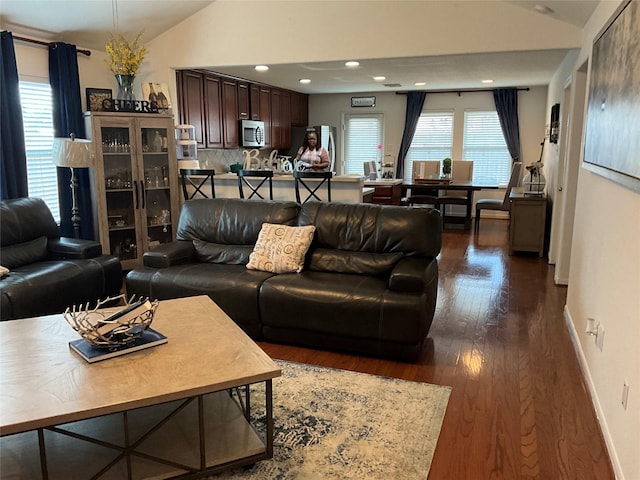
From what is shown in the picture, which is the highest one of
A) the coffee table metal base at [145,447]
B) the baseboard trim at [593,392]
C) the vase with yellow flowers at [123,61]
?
the vase with yellow flowers at [123,61]

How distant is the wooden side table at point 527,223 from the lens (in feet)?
19.9

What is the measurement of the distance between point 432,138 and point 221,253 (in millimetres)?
6570

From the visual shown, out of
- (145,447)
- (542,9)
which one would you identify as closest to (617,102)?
(542,9)

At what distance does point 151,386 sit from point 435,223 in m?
2.42

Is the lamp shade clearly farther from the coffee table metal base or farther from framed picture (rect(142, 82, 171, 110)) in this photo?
the coffee table metal base

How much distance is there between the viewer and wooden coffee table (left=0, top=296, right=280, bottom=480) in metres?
1.77

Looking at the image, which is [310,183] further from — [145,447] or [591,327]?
[145,447]

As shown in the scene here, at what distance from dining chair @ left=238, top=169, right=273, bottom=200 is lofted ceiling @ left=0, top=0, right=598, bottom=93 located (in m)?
1.32

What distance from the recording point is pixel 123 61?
5160mm

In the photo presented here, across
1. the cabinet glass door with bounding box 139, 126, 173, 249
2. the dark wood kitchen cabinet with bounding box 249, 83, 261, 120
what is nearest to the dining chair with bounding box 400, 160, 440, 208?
the dark wood kitchen cabinet with bounding box 249, 83, 261, 120

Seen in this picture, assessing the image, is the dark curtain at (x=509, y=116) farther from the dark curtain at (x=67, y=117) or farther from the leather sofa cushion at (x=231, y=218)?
the dark curtain at (x=67, y=117)

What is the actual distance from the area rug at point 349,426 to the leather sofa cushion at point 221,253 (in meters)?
1.18

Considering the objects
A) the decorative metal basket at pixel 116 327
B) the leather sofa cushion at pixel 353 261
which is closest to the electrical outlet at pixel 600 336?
the leather sofa cushion at pixel 353 261

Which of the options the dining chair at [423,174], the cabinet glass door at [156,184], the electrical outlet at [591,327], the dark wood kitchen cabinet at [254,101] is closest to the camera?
the electrical outlet at [591,327]
